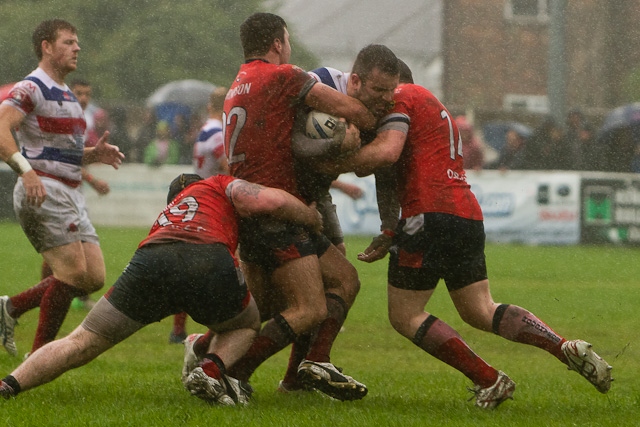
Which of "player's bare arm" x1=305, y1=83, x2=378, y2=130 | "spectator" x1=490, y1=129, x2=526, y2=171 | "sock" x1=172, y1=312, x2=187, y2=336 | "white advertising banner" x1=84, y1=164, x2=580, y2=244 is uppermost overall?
"player's bare arm" x1=305, y1=83, x2=378, y2=130

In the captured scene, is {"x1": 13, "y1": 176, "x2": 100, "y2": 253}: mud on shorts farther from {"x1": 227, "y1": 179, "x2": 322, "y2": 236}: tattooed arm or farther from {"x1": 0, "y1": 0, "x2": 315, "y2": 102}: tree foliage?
{"x1": 0, "y1": 0, "x2": 315, "y2": 102}: tree foliage

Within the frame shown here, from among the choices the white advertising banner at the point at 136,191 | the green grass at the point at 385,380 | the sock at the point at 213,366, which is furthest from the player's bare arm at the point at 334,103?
the white advertising banner at the point at 136,191

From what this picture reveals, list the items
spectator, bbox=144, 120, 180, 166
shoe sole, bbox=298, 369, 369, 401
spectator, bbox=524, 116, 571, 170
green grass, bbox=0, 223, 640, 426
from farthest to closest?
spectator, bbox=144, 120, 180, 166
spectator, bbox=524, 116, 571, 170
shoe sole, bbox=298, 369, 369, 401
green grass, bbox=0, 223, 640, 426

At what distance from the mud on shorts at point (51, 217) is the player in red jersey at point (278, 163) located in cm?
202

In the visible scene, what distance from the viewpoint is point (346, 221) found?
19.8m

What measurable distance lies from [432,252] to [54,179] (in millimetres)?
3001

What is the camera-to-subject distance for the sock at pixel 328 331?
639 centimetres

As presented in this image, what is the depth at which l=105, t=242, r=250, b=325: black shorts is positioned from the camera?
5809mm

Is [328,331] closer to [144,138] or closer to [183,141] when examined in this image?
[183,141]

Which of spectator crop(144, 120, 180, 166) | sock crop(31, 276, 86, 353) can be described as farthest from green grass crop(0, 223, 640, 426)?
spectator crop(144, 120, 180, 166)

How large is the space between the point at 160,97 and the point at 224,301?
2252cm

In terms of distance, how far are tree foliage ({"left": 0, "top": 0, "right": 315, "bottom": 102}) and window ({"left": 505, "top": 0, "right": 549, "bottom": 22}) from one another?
26.8 ft

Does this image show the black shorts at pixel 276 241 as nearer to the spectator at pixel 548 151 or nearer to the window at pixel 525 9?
the spectator at pixel 548 151

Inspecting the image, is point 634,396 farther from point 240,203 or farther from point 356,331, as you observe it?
point 356,331
